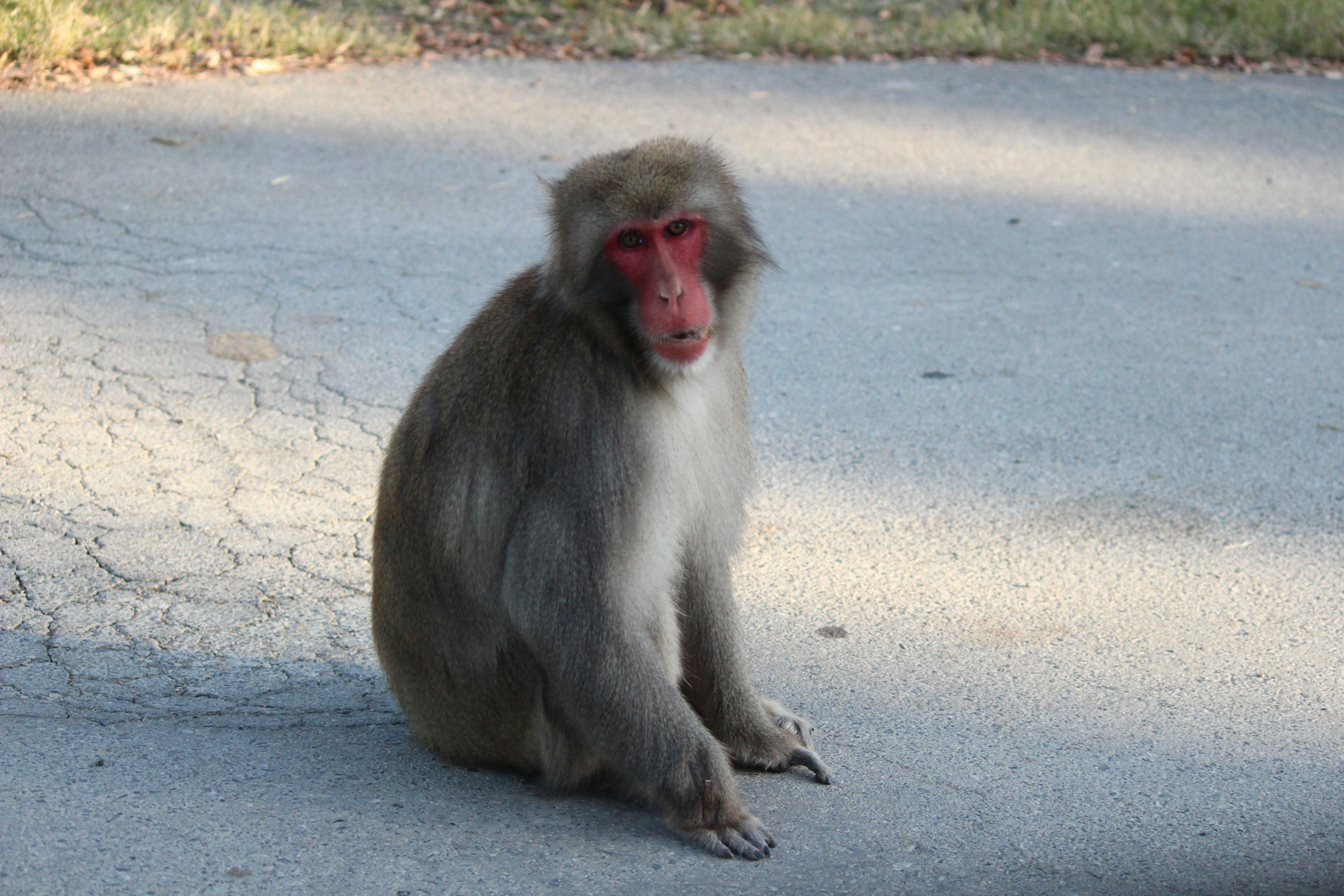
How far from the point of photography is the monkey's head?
2.83 m

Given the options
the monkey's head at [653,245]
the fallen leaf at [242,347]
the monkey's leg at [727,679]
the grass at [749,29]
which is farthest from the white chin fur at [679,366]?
the grass at [749,29]

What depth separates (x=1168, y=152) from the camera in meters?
7.67

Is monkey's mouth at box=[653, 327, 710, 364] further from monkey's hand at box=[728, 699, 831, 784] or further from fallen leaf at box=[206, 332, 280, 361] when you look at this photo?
fallen leaf at box=[206, 332, 280, 361]

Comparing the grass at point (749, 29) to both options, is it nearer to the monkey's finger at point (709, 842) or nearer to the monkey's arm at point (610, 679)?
the monkey's arm at point (610, 679)

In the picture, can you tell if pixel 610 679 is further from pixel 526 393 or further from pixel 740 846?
pixel 526 393

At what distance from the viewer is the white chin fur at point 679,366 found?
2887mm

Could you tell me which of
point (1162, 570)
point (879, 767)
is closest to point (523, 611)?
point (879, 767)

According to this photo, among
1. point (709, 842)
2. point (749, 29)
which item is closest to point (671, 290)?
point (709, 842)

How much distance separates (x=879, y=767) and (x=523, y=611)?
0.96 metres

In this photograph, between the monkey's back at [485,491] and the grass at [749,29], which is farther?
the grass at [749,29]

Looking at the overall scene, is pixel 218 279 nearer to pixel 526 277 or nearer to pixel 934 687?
pixel 526 277

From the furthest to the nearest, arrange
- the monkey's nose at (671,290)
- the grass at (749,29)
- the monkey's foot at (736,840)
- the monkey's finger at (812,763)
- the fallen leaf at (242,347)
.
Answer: the grass at (749,29) → the fallen leaf at (242,347) → the monkey's finger at (812,763) → the monkey's foot at (736,840) → the monkey's nose at (671,290)

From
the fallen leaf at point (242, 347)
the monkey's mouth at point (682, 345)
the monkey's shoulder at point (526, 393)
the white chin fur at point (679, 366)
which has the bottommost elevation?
the fallen leaf at point (242, 347)

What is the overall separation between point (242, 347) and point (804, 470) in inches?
83.8
